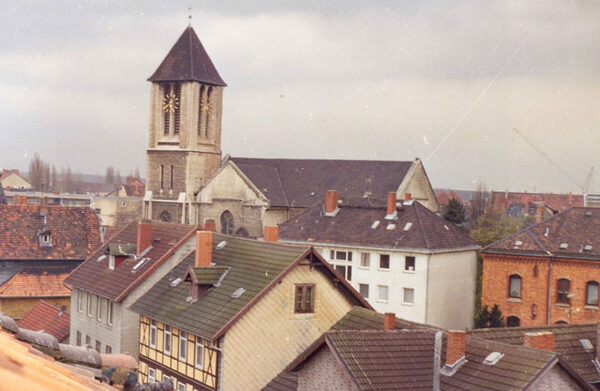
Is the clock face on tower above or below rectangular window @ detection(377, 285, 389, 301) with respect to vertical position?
above

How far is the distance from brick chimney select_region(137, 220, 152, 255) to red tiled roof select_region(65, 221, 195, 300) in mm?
299

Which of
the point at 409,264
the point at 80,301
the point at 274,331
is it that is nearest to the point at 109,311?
the point at 80,301

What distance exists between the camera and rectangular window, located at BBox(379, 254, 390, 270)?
47.6 meters

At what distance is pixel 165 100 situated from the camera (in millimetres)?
75312

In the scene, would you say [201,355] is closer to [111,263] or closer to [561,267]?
[111,263]

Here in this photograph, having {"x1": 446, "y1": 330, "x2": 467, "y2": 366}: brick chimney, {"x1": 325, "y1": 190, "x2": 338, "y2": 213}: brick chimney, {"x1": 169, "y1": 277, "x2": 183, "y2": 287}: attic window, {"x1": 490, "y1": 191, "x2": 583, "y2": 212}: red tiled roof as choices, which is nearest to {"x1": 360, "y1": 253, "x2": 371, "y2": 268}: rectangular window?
{"x1": 325, "y1": 190, "x2": 338, "y2": 213}: brick chimney

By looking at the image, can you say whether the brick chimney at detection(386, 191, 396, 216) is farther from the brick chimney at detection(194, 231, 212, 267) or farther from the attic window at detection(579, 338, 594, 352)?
the attic window at detection(579, 338, 594, 352)

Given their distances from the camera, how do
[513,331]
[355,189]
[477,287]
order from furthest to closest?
[355,189]
[477,287]
[513,331]

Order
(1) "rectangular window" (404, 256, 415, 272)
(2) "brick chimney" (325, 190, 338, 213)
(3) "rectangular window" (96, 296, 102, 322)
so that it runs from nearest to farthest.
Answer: (3) "rectangular window" (96, 296, 102, 322) → (1) "rectangular window" (404, 256, 415, 272) → (2) "brick chimney" (325, 190, 338, 213)

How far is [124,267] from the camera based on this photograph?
1362 inches

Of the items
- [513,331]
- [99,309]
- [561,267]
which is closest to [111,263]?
[99,309]

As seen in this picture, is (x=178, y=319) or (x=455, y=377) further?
(x=178, y=319)

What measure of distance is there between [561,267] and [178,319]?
79.6 feet

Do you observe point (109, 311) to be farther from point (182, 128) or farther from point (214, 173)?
point (182, 128)
